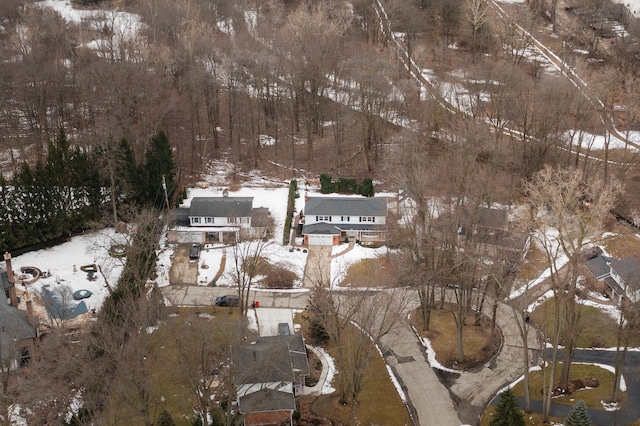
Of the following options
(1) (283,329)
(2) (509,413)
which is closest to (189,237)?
(1) (283,329)

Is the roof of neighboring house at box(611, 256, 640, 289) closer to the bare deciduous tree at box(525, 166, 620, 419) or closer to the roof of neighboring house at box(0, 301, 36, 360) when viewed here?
the bare deciduous tree at box(525, 166, 620, 419)

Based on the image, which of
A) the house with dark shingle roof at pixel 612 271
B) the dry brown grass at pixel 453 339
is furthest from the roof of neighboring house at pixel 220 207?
the house with dark shingle roof at pixel 612 271

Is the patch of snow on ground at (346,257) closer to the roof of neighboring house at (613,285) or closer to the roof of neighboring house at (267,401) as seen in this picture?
the roof of neighboring house at (267,401)

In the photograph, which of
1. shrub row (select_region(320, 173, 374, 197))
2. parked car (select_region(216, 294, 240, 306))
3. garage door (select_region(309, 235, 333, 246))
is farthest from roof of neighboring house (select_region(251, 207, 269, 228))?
parked car (select_region(216, 294, 240, 306))

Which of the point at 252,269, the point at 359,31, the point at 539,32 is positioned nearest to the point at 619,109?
the point at 539,32

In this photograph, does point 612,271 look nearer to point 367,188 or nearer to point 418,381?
point 418,381

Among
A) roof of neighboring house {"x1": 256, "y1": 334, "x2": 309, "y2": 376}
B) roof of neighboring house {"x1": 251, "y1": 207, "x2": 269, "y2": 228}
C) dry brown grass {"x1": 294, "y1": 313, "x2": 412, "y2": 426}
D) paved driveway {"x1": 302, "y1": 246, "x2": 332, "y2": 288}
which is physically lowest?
dry brown grass {"x1": 294, "y1": 313, "x2": 412, "y2": 426}

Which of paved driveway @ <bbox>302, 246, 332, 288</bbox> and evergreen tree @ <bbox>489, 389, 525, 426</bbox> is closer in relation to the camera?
evergreen tree @ <bbox>489, 389, 525, 426</bbox>
